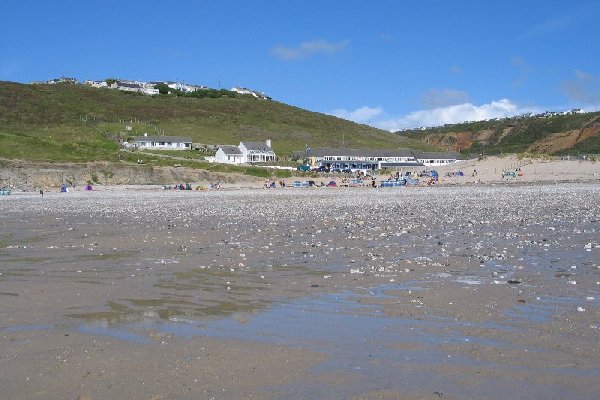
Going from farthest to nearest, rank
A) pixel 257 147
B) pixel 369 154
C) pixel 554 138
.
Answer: pixel 554 138, pixel 369 154, pixel 257 147

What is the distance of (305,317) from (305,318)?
0.21ft

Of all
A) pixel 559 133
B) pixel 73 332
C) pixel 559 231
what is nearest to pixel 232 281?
pixel 73 332

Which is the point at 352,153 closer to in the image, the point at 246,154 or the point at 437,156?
the point at 246,154

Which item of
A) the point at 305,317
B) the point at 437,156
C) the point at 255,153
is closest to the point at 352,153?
the point at 255,153

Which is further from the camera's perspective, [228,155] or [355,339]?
[228,155]

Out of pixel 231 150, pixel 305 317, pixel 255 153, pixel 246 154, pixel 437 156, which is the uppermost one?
pixel 231 150

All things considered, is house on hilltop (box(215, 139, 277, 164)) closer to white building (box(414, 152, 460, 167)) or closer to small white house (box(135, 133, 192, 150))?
small white house (box(135, 133, 192, 150))

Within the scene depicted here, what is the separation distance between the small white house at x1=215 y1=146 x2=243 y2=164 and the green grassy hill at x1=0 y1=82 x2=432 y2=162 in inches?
702

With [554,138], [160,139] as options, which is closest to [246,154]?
[160,139]

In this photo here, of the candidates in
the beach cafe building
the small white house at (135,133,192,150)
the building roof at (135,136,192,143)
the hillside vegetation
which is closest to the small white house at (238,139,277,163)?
the beach cafe building

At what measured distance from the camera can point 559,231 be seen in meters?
19.4

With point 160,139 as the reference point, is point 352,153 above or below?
below

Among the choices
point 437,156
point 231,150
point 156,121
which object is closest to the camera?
point 231,150

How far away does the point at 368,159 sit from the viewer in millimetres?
130750
